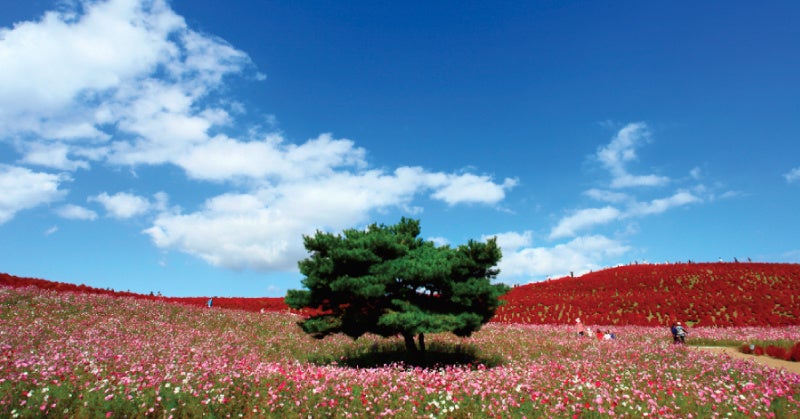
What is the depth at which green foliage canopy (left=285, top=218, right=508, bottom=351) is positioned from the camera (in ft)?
41.6

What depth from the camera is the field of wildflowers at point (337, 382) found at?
7.67 m

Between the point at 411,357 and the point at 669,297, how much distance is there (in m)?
27.7

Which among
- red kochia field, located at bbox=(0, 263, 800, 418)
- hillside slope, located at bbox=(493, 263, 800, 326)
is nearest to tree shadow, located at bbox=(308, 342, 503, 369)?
red kochia field, located at bbox=(0, 263, 800, 418)

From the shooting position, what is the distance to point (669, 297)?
3350 cm

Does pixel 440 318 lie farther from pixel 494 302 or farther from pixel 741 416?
pixel 741 416

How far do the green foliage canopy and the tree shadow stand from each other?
1646mm

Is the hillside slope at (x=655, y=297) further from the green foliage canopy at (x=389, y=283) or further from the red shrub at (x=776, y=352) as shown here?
the green foliage canopy at (x=389, y=283)

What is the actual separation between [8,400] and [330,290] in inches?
303

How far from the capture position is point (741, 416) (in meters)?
7.69

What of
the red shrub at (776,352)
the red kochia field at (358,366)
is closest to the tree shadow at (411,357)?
the red kochia field at (358,366)

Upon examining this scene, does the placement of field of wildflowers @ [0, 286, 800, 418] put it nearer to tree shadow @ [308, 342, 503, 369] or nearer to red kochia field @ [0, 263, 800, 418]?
red kochia field @ [0, 263, 800, 418]

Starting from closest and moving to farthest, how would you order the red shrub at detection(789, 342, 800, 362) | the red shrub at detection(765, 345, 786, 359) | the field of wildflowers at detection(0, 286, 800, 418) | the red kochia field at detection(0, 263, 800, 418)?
the field of wildflowers at detection(0, 286, 800, 418)
the red kochia field at detection(0, 263, 800, 418)
the red shrub at detection(789, 342, 800, 362)
the red shrub at detection(765, 345, 786, 359)

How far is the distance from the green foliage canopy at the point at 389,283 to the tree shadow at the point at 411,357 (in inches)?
Answer: 64.8

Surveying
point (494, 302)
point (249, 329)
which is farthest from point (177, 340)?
point (494, 302)
